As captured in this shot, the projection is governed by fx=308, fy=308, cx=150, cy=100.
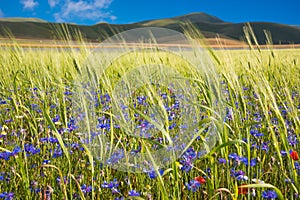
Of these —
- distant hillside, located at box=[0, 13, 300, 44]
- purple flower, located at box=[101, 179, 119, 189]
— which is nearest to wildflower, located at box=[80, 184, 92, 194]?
purple flower, located at box=[101, 179, 119, 189]

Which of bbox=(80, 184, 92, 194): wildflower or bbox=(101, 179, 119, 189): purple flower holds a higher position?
bbox=(101, 179, 119, 189): purple flower

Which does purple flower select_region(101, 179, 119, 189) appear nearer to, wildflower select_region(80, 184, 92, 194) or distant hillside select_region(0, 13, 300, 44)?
wildflower select_region(80, 184, 92, 194)

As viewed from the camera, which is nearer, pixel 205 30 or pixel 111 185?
pixel 111 185

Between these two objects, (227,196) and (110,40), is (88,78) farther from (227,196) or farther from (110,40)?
(227,196)

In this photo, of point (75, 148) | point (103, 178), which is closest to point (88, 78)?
point (75, 148)

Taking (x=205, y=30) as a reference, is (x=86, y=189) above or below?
below

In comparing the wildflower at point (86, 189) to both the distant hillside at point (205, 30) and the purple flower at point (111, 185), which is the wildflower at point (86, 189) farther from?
the distant hillside at point (205, 30)

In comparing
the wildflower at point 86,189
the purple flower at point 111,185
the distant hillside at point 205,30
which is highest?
the distant hillside at point 205,30

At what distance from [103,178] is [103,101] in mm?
1004

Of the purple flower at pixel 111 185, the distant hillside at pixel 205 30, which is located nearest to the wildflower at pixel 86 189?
the purple flower at pixel 111 185

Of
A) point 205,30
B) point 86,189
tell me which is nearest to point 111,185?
point 86,189

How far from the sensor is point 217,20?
536ft

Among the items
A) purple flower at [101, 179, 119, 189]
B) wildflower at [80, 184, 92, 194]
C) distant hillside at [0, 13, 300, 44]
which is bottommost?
wildflower at [80, 184, 92, 194]

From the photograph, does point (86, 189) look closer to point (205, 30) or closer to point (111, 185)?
point (111, 185)
